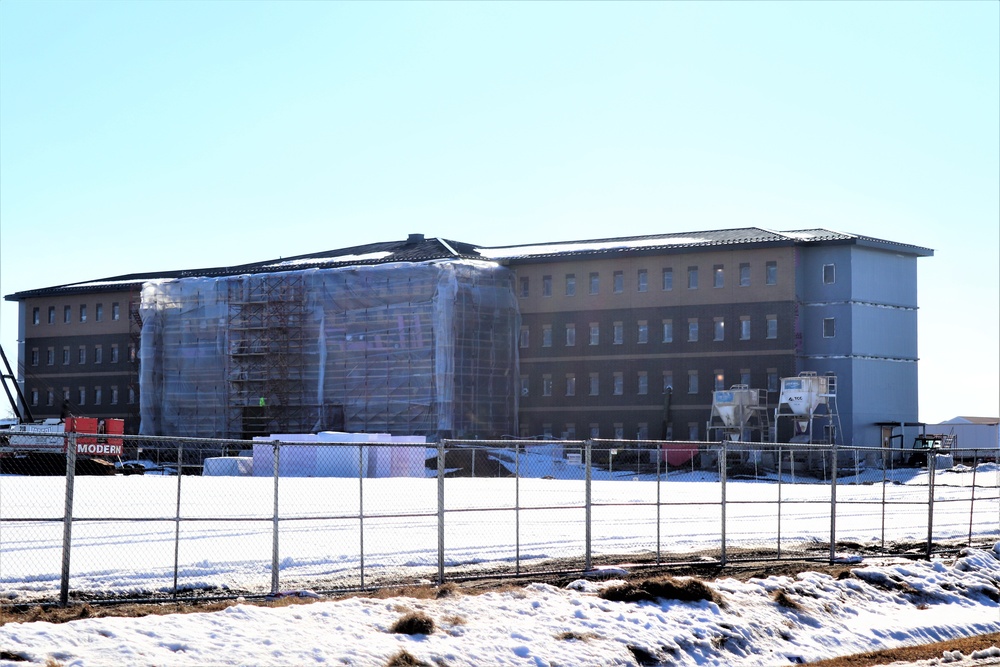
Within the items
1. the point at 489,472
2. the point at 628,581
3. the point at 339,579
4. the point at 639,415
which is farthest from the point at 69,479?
the point at 639,415

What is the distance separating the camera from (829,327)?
81.4 meters

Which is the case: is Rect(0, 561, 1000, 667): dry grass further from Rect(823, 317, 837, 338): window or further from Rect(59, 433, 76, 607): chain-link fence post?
Rect(823, 317, 837, 338): window

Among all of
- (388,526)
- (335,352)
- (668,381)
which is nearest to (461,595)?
(388,526)

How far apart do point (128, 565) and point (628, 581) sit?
27.5 ft

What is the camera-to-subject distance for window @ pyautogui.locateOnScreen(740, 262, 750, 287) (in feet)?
272

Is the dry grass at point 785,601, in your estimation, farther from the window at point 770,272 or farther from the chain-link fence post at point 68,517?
the window at point 770,272

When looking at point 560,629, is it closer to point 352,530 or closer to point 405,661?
point 405,661

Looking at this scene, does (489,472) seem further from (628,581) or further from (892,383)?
(628,581)

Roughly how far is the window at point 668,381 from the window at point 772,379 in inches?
259

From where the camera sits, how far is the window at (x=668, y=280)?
85.1 meters

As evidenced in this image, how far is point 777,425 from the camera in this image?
7969cm

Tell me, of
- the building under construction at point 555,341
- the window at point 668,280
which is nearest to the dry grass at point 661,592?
the building under construction at point 555,341

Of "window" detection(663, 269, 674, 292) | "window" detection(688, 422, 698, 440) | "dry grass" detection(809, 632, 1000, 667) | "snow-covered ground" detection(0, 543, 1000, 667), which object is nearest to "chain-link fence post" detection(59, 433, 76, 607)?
"snow-covered ground" detection(0, 543, 1000, 667)

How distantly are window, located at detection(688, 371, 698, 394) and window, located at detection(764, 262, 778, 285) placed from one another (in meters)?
7.78
